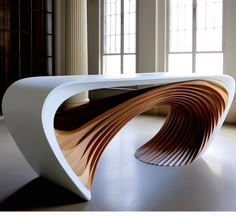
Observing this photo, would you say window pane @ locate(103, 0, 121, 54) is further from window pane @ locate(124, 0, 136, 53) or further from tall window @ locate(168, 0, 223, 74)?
tall window @ locate(168, 0, 223, 74)

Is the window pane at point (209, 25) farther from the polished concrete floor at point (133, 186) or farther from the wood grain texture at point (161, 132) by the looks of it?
the polished concrete floor at point (133, 186)

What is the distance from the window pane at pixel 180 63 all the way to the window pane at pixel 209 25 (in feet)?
1.28

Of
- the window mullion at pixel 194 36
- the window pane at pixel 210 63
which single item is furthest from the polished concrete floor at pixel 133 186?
the window mullion at pixel 194 36

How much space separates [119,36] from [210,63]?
2.85 m

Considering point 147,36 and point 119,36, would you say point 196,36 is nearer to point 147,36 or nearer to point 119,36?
point 147,36

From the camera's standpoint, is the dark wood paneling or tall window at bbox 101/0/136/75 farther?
tall window at bbox 101/0/136/75

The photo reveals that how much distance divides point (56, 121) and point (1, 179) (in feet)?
3.01

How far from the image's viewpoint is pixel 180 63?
30.4 feet

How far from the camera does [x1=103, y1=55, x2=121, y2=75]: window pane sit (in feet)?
34.3

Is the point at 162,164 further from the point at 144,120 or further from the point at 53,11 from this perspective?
the point at 53,11

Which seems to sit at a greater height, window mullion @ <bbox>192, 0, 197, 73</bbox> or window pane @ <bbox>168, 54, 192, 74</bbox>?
window mullion @ <bbox>192, 0, 197, 73</bbox>

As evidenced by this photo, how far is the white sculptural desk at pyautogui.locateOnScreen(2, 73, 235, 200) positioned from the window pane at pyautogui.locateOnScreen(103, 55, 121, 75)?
5170 millimetres

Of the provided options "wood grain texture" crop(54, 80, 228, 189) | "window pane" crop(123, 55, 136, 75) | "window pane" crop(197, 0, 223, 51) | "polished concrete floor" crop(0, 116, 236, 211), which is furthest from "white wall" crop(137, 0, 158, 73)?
"polished concrete floor" crop(0, 116, 236, 211)

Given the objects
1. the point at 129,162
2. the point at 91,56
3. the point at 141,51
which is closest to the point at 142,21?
the point at 141,51
